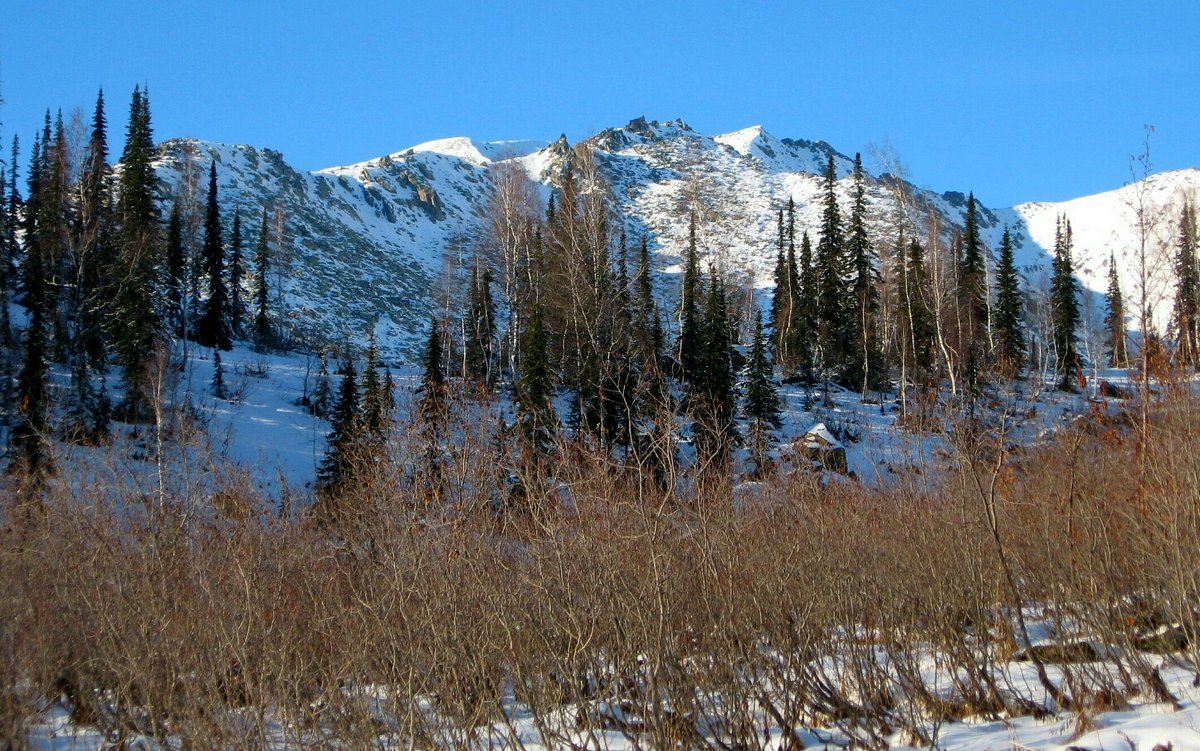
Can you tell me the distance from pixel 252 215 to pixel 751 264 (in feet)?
148

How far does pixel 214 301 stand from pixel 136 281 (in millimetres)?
12179

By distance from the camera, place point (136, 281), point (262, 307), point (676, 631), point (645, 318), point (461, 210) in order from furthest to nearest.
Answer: point (461, 210) → point (262, 307) → point (645, 318) → point (136, 281) → point (676, 631)


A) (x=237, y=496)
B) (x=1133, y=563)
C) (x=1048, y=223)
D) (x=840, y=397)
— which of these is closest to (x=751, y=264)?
(x=840, y=397)

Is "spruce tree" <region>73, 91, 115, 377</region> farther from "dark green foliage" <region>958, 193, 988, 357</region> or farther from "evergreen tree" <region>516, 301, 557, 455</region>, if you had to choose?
"dark green foliage" <region>958, 193, 988, 357</region>

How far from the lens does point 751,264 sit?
84.1 meters

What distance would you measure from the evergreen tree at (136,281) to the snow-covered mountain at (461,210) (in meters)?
9.44

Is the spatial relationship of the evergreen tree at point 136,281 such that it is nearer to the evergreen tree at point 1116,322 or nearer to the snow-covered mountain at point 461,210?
the snow-covered mountain at point 461,210

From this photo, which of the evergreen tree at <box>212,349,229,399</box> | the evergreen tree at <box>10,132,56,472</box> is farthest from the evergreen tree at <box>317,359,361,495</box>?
the evergreen tree at <box>10,132,56,472</box>

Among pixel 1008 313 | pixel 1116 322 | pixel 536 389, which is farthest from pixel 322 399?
pixel 1116 322

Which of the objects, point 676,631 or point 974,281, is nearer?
point 676,631

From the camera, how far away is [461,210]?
11850 cm

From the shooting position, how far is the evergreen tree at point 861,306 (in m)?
44.4

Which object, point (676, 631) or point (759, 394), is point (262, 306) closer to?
point (759, 394)

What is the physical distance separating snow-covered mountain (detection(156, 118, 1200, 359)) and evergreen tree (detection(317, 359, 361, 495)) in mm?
11736
